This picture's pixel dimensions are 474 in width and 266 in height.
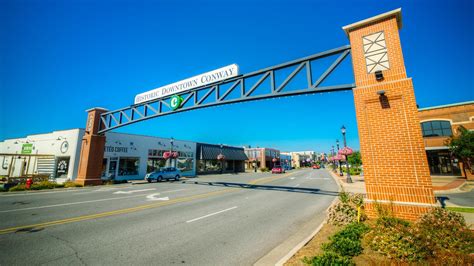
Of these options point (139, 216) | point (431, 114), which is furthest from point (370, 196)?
point (431, 114)

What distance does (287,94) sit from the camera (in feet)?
33.3

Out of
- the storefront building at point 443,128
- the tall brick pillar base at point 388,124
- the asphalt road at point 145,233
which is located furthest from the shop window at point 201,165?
the tall brick pillar base at point 388,124

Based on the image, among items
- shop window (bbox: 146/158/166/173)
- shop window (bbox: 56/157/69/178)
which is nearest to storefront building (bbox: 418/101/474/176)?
shop window (bbox: 146/158/166/173)

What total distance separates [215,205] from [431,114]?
3283cm

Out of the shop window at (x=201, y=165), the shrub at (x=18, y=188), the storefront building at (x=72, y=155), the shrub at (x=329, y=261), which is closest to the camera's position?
the shrub at (x=329, y=261)

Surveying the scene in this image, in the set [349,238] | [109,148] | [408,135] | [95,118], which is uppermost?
[95,118]

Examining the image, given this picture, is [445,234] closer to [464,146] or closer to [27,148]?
[464,146]

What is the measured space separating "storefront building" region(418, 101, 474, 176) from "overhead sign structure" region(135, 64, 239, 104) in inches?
1115

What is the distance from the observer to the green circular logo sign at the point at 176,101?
14738 mm

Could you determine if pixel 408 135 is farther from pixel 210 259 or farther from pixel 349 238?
pixel 210 259

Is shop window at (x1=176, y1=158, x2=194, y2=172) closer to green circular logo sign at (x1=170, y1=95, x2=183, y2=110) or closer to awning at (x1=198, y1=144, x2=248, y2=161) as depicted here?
awning at (x1=198, y1=144, x2=248, y2=161)

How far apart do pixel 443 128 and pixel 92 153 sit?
4232 cm

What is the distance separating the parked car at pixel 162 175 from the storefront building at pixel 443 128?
33990mm

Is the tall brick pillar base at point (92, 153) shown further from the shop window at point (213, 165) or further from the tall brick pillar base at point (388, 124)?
the shop window at point (213, 165)
